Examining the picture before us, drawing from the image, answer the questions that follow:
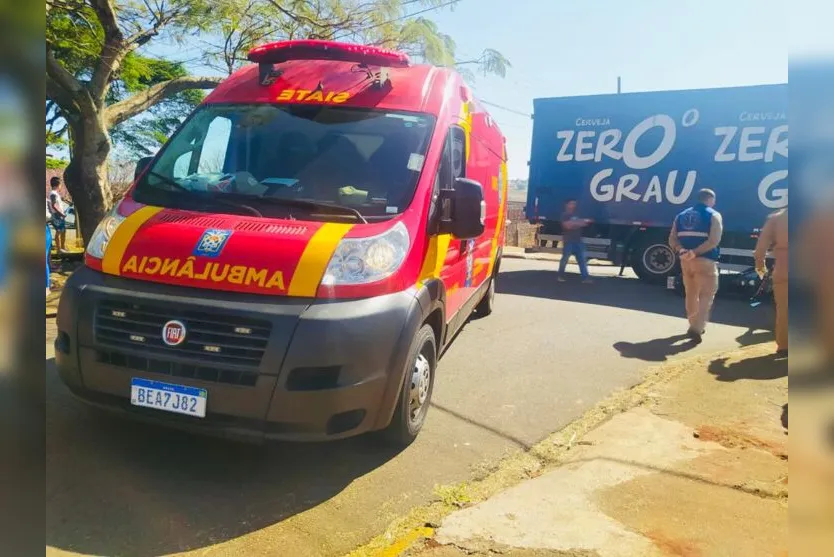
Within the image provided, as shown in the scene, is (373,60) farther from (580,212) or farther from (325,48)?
(580,212)

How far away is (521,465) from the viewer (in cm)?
363

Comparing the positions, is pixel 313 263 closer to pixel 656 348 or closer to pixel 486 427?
pixel 486 427

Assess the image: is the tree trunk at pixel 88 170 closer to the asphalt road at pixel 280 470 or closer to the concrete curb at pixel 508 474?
the asphalt road at pixel 280 470

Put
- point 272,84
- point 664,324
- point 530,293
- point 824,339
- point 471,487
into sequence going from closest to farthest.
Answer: point 824,339 < point 471,487 < point 272,84 < point 664,324 < point 530,293

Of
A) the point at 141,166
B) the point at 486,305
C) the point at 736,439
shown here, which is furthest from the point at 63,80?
the point at 736,439

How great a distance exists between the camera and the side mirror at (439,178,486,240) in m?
3.73

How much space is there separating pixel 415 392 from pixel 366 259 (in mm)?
988

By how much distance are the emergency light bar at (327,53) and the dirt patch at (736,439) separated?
3.35 meters

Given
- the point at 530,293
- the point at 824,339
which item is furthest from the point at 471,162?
the point at 530,293

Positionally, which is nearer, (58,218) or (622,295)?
(622,295)

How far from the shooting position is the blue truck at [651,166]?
35.3ft

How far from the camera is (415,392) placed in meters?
3.66

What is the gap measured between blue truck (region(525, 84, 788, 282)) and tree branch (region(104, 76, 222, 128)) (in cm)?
675

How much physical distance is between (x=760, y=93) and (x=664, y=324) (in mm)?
5339
